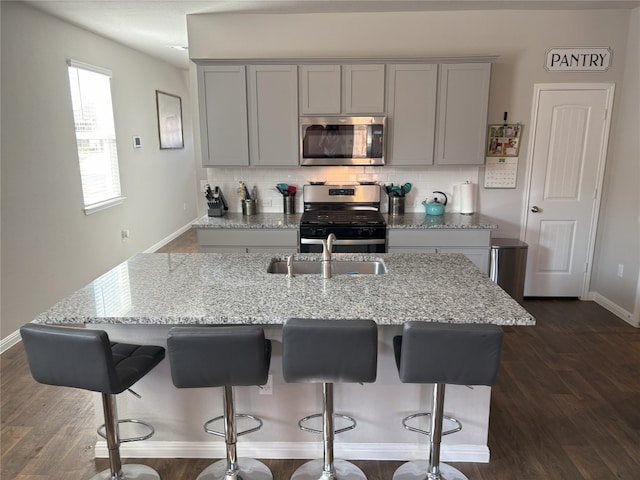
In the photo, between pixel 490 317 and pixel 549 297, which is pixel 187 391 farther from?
pixel 549 297

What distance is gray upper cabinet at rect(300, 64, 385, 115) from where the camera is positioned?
396 cm

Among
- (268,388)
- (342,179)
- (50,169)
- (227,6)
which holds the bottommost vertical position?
(268,388)

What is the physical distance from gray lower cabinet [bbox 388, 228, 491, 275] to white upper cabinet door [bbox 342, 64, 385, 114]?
1.12 meters

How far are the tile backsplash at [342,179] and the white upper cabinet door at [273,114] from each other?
31cm

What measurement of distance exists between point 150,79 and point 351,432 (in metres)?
5.72

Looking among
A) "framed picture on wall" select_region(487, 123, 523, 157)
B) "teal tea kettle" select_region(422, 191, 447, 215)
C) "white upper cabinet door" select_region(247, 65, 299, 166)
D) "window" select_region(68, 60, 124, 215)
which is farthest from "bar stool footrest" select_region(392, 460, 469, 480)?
"window" select_region(68, 60, 124, 215)

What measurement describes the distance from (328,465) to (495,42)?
3.85 m

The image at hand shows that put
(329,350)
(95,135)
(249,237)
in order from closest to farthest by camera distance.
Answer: (329,350) → (249,237) → (95,135)

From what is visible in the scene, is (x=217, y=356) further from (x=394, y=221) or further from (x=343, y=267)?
(x=394, y=221)

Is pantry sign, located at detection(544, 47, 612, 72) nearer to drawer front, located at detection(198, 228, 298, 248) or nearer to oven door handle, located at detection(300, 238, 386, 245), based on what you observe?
oven door handle, located at detection(300, 238, 386, 245)

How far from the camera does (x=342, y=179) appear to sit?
4.46m

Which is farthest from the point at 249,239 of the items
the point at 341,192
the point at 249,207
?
the point at 341,192

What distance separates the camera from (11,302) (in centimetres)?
360

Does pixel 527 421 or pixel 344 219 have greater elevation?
pixel 344 219
